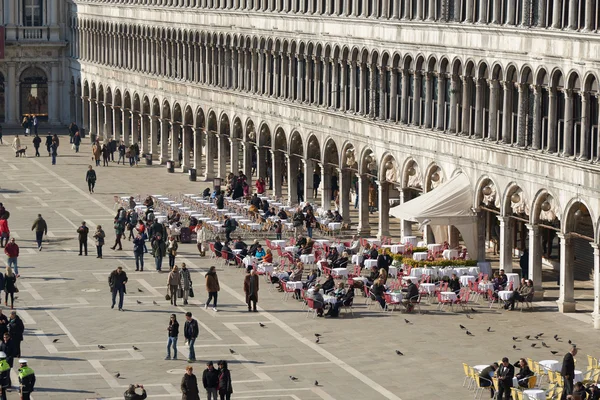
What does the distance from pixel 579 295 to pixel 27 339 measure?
2295cm

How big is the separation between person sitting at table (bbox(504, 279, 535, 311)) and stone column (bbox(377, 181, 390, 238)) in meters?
18.2

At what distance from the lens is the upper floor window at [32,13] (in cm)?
15375

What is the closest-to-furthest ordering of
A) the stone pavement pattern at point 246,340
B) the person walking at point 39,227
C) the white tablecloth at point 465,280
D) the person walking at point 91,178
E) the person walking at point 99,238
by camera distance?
the stone pavement pattern at point 246,340 < the white tablecloth at point 465,280 < the person walking at point 99,238 < the person walking at point 39,227 < the person walking at point 91,178

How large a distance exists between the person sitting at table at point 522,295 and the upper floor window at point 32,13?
91459mm

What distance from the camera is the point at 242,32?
10888 centimetres

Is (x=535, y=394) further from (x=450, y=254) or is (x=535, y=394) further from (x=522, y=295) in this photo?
(x=450, y=254)

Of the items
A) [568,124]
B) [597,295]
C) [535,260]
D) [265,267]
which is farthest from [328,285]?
[568,124]

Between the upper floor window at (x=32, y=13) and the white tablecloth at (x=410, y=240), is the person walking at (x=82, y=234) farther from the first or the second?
the upper floor window at (x=32, y=13)

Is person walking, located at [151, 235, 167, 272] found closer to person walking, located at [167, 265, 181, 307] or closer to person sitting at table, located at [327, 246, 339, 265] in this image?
person sitting at table, located at [327, 246, 339, 265]

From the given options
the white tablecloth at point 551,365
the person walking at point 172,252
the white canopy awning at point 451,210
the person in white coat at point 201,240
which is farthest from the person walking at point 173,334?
the person in white coat at point 201,240

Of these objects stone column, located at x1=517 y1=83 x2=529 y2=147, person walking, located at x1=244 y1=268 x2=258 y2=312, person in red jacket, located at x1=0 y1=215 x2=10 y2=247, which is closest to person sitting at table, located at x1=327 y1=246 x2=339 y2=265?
person walking, located at x1=244 y1=268 x2=258 y2=312

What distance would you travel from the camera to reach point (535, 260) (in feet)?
235

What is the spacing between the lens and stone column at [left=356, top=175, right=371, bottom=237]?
294 ft

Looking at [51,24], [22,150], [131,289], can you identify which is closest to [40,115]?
[51,24]
